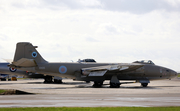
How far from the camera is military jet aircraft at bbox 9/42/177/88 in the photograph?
34.7m

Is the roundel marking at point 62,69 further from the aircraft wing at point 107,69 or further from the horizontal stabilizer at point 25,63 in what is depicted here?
the horizontal stabilizer at point 25,63

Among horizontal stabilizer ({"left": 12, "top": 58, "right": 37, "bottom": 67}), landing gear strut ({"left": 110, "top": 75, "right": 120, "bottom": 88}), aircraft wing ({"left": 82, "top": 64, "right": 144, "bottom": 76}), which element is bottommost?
landing gear strut ({"left": 110, "top": 75, "right": 120, "bottom": 88})

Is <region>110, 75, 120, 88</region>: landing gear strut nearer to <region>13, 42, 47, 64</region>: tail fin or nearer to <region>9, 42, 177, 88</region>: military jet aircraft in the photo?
<region>9, 42, 177, 88</region>: military jet aircraft

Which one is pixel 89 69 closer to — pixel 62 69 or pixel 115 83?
pixel 62 69

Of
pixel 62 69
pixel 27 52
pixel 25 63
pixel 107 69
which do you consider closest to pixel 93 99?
pixel 107 69

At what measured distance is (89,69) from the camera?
118 ft

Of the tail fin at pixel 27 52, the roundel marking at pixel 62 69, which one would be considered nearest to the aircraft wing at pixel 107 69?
the roundel marking at pixel 62 69

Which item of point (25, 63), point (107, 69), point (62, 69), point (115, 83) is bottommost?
point (115, 83)

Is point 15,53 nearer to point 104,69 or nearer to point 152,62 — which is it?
point 104,69

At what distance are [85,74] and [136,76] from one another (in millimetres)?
7111

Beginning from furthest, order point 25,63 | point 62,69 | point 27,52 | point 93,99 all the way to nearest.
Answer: point 62,69
point 27,52
point 25,63
point 93,99

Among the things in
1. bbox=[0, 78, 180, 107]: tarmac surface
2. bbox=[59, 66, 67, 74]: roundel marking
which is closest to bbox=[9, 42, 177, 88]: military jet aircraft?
bbox=[59, 66, 67, 74]: roundel marking

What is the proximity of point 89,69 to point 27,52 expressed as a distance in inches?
338

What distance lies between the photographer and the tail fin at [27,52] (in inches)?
1371
